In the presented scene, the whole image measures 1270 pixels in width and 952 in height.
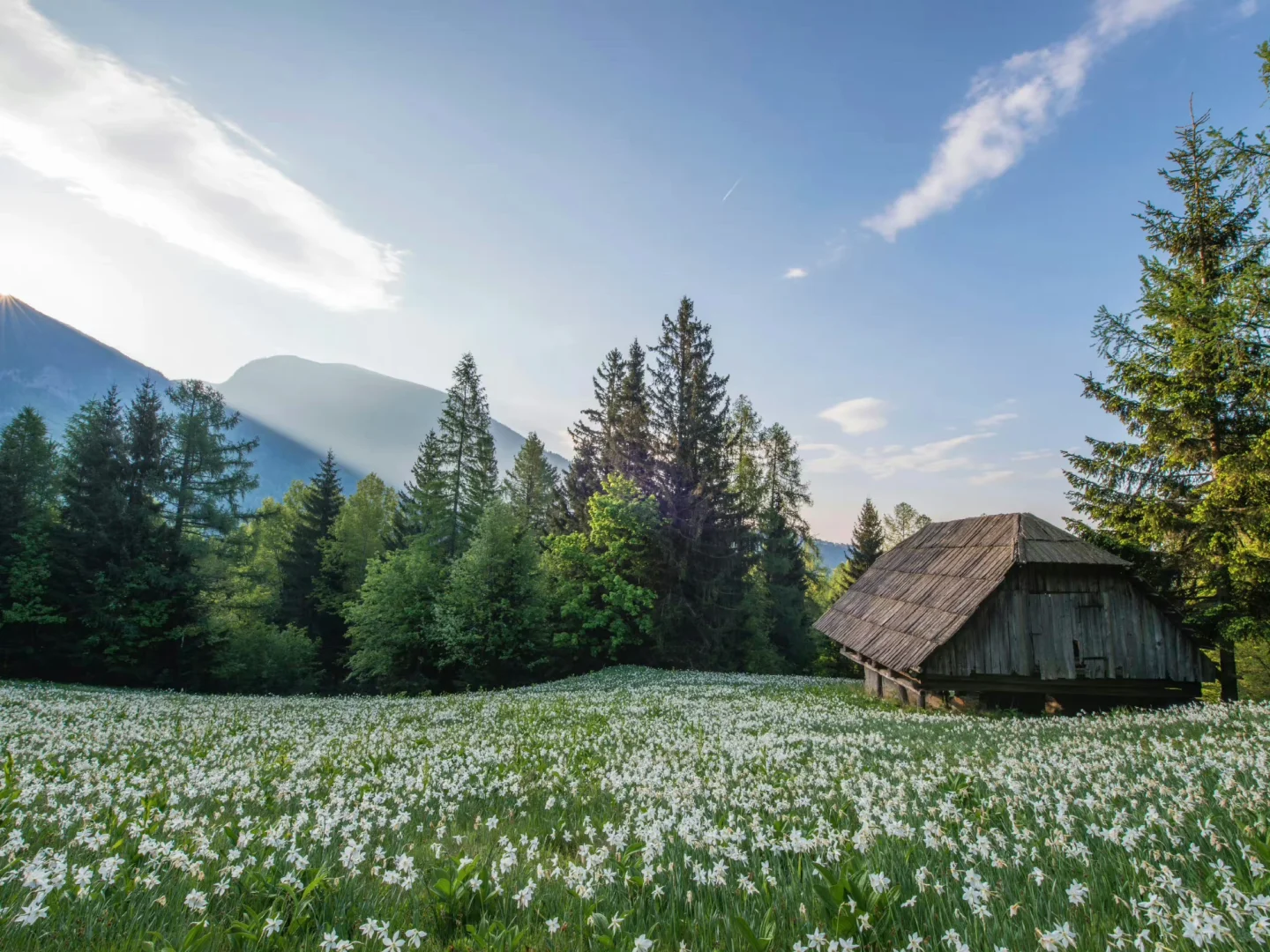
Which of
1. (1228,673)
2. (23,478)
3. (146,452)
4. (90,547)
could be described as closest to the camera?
(1228,673)

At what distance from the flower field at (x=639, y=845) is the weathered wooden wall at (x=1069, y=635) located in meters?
8.66

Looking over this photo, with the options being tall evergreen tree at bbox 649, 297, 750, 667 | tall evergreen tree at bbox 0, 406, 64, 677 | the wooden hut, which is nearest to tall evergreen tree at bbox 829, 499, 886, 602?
tall evergreen tree at bbox 649, 297, 750, 667

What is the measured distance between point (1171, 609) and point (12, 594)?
171ft

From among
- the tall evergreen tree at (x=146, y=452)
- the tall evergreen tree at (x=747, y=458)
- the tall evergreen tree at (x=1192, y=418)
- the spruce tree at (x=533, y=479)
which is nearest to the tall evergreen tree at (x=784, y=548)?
the tall evergreen tree at (x=747, y=458)

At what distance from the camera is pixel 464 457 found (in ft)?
152

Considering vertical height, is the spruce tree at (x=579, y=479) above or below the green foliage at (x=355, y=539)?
above

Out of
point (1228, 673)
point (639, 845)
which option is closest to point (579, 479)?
point (1228, 673)

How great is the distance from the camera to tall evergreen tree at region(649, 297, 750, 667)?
43031 millimetres

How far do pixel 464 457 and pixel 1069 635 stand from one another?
3903cm

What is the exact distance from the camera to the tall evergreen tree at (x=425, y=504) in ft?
146

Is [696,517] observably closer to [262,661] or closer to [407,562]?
[407,562]

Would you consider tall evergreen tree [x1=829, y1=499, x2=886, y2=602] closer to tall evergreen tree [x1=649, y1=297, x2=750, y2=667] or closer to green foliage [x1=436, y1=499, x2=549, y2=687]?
tall evergreen tree [x1=649, y1=297, x2=750, y2=667]

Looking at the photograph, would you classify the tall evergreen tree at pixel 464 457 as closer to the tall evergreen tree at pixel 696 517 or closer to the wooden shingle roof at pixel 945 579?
the tall evergreen tree at pixel 696 517

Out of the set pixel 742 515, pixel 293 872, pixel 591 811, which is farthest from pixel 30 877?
pixel 742 515
